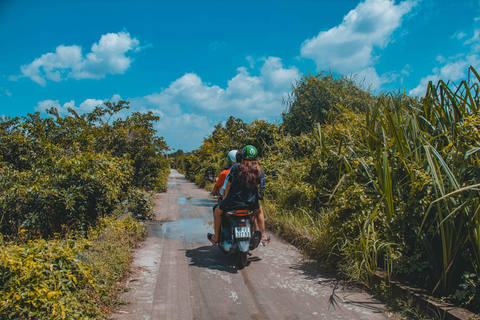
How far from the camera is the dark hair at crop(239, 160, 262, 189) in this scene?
4.75 m

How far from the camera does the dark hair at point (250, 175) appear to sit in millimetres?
4754

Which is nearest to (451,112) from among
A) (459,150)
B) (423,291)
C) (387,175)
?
(459,150)

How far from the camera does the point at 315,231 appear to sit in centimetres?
541

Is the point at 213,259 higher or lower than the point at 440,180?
lower

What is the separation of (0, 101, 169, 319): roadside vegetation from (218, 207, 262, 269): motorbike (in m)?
1.51

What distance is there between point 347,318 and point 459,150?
7.34 feet

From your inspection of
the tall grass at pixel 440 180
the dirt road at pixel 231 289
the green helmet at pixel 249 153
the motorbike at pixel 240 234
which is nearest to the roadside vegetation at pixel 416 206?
the tall grass at pixel 440 180

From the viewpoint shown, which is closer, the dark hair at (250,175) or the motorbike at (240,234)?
the motorbike at (240,234)

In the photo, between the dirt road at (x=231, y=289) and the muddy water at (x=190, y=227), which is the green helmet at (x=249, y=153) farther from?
the muddy water at (x=190, y=227)

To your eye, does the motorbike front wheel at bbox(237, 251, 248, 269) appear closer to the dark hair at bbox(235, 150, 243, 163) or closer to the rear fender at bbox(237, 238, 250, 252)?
the rear fender at bbox(237, 238, 250, 252)

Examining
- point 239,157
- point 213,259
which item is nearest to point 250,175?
point 239,157

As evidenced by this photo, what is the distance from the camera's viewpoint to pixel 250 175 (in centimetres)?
477

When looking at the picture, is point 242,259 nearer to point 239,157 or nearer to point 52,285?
point 239,157

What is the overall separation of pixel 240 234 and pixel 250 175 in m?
0.87
